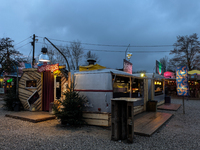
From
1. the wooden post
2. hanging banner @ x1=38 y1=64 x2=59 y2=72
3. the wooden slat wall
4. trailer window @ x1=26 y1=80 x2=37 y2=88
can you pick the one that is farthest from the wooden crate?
trailer window @ x1=26 y1=80 x2=37 y2=88

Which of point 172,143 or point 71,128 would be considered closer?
point 172,143

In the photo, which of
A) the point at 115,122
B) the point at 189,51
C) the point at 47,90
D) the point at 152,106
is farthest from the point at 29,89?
the point at 189,51

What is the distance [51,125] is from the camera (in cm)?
664

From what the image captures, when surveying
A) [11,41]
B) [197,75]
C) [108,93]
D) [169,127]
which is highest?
[11,41]

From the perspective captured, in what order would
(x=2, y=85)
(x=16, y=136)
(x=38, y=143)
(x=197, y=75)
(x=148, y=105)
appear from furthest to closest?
(x=2, y=85) < (x=197, y=75) < (x=148, y=105) < (x=16, y=136) < (x=38, y=143)

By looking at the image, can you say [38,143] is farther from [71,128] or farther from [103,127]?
[103,127]

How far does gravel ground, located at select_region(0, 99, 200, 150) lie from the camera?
4.39 m

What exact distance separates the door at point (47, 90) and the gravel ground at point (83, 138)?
9.25 ft

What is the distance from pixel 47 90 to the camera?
9.33 m

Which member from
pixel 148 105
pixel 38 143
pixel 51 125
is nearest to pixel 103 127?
pixel 51 125

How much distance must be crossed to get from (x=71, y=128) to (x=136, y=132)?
2.47m

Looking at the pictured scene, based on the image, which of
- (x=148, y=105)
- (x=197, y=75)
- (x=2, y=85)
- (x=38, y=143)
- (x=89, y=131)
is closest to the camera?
(x=38, y=143)

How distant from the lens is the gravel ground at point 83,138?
173 inches

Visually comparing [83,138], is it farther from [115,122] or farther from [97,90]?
[97,90]
